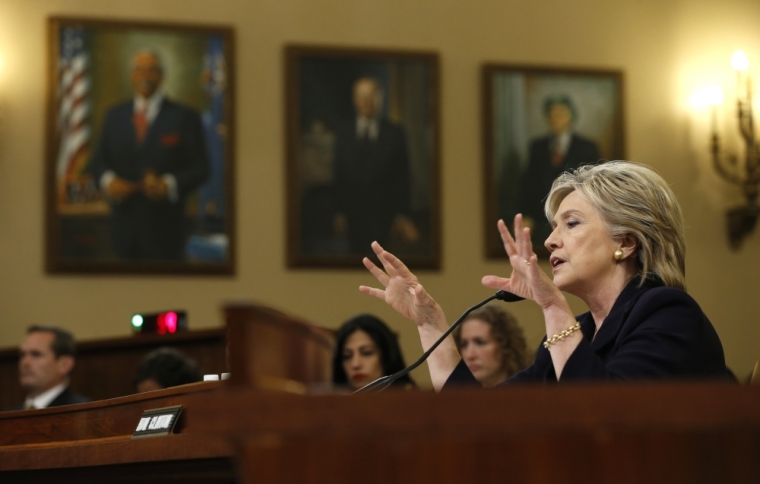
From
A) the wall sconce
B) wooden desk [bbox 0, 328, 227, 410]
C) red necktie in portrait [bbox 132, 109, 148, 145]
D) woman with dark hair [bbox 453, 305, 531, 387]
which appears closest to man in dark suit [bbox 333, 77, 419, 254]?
red necktie in portrait [bbox 132, 109, 148, 145]

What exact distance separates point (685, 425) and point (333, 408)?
449 millimetres

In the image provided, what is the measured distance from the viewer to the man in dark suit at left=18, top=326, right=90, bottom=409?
6.41m

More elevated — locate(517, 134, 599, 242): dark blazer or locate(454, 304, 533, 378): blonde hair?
locate(517, 134, 599, 242): dark blazer

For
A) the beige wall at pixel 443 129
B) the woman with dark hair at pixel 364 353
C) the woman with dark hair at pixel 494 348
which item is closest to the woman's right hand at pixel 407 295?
the woman with dark hair at pixel 494 348

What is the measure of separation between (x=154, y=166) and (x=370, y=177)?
1.73 meters

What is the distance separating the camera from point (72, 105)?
7.77 meters

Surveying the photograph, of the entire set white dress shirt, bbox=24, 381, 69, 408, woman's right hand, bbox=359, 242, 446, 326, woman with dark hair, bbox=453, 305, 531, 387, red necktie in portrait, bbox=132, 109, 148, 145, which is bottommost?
white dress shirt, bbox=24, 381, 69, 408

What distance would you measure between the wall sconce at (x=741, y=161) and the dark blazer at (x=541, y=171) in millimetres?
1172

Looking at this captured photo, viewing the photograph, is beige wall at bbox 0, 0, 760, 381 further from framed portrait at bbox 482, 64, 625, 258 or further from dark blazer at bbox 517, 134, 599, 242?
dark blazer at bbox 517, 134, 599, 242

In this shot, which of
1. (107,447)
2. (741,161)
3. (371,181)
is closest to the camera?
(107,447)

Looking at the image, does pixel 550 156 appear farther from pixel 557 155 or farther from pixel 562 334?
pixel 562 334

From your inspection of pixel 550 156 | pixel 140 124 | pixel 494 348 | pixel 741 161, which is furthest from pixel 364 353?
pixel 741 161

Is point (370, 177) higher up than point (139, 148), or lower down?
lower down

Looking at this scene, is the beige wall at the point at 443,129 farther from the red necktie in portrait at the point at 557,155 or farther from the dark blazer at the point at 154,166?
the red necktie in portrait at the point at 557,155
